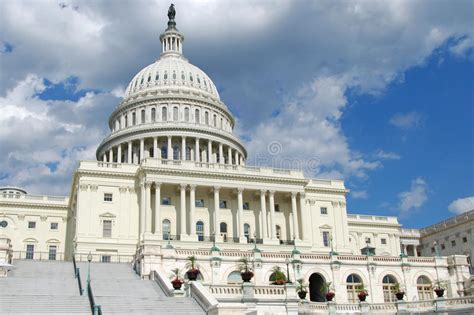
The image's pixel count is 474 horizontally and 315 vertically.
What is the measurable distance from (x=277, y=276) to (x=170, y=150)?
177ft

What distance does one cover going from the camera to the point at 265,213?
7981 cm

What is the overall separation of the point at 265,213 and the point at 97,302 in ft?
158

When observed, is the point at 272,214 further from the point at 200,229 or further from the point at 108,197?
the point at 108,197

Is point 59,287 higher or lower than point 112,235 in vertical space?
lower

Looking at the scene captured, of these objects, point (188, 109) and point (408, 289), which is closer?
point (408, 289)

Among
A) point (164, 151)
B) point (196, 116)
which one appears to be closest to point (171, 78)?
point (196, 116)

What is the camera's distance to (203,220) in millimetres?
79000

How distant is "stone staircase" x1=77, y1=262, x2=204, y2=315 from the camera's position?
32906 mm

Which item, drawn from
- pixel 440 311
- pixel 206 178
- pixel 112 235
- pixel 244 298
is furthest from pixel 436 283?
pixel 112 235

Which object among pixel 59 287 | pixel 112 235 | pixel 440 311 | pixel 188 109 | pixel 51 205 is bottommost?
pixel 440 311

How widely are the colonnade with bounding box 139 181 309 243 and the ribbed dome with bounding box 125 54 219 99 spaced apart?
3675 cm

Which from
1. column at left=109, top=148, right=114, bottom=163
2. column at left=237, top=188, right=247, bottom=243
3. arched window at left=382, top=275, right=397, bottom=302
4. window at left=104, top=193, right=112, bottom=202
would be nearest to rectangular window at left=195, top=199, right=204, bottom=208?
column at left=237, top=188, right=247, bottom=243

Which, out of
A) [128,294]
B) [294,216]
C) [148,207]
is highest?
[148,207]

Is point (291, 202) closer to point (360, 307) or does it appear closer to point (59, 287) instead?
point (360, 307)
